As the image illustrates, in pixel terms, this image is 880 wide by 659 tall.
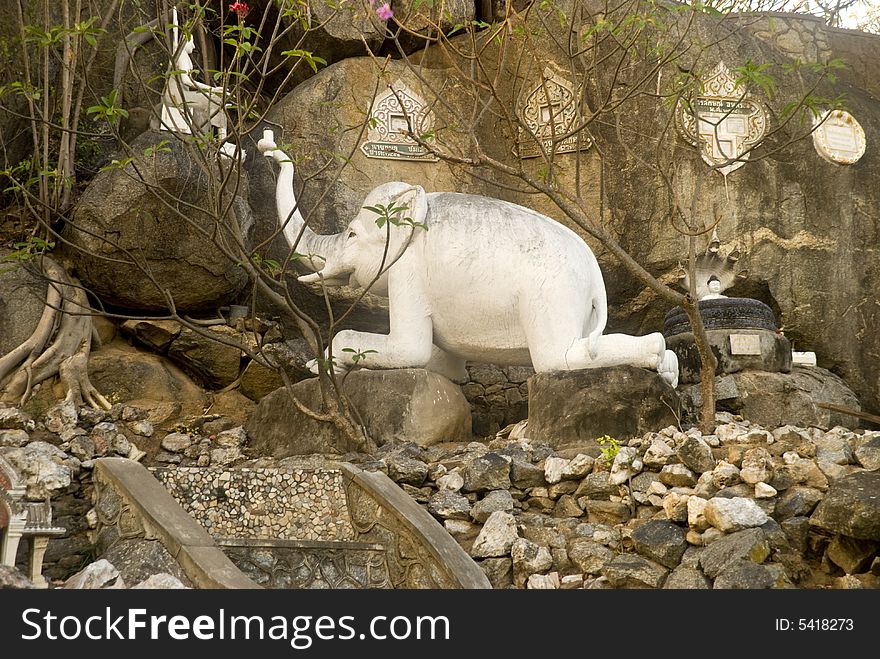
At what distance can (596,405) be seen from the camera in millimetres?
5887

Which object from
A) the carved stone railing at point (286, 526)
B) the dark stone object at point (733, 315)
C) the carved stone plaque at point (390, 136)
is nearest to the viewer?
the carved stone railing at point (286, 526)

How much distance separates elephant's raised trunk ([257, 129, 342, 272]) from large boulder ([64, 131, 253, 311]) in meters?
0.60

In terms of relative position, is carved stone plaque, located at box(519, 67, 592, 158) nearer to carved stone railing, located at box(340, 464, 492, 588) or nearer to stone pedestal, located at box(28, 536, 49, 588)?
carved stone railing, located at box(340, 464, 492, 588)

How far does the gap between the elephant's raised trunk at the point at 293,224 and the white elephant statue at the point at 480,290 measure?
154 mm

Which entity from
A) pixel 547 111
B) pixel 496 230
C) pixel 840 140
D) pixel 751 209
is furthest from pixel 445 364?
pixel 840 140

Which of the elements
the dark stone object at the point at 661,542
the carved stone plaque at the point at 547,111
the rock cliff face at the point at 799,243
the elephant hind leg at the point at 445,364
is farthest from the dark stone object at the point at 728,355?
the dark stone object at the point at 661,542

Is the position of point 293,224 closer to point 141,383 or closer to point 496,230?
point 496,230

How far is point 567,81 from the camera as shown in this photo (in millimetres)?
9234

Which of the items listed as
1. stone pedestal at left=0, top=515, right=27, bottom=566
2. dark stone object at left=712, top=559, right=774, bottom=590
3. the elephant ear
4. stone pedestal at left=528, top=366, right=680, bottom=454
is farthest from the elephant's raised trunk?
dark stone object at left=712, top=559, right=774, bottom=590

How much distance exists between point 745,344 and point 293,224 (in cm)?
318

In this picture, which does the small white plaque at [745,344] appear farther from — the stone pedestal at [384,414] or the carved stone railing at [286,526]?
the carved stone railing at [286,526]

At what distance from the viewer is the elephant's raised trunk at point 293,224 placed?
673cm
